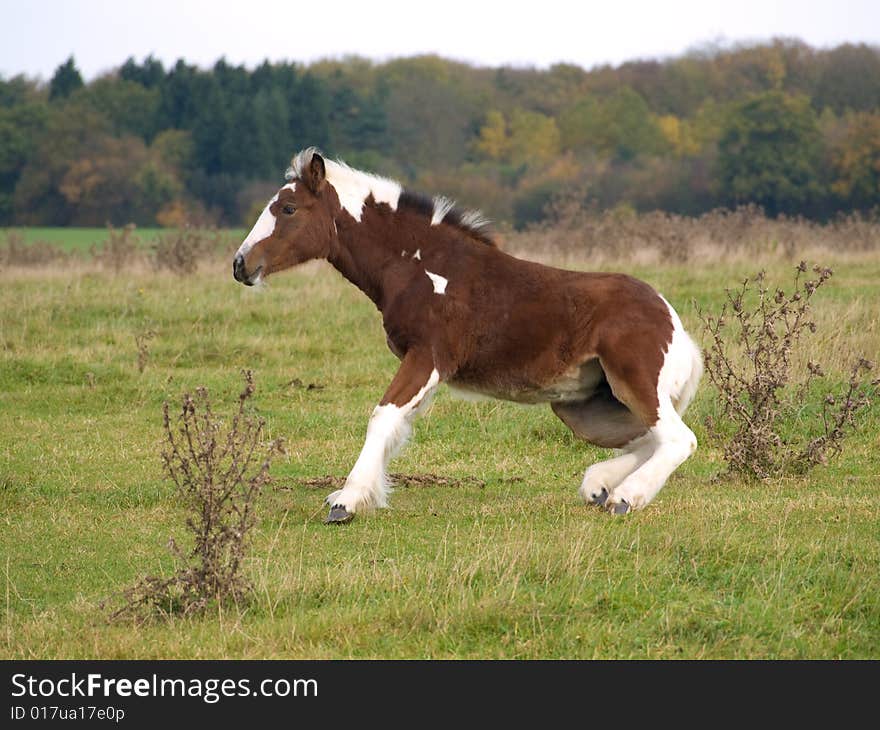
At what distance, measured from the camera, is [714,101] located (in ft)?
249

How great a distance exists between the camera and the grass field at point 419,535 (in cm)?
597

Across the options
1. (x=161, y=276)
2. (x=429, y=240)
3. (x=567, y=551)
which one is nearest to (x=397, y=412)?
(x=429, y=240)

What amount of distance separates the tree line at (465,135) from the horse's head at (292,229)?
40219 mm

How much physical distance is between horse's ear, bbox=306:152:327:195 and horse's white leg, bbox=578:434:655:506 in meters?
2.69

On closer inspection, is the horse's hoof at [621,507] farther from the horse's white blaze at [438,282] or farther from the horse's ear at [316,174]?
the horse's ear at [316,174]

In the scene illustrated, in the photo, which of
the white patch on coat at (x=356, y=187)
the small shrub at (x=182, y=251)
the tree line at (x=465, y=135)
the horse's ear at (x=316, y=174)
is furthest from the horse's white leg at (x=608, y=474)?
the tree line at (x=465, y=135)

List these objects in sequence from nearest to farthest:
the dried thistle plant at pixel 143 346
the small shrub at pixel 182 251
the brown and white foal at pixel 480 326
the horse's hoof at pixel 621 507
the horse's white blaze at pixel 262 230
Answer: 1. the horse's hoof at pixel 621 507
2. the brown and white foal at pixel 480 326
3. the horse's white blaze at pixel 262 230
4. the dried thistle plant at pixel 143 346
5. the small shrub at pixel 182 251

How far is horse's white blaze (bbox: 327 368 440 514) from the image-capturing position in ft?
27.4

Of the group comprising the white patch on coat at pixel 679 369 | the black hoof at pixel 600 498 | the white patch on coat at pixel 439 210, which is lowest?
the black hoof at pixel 600 498

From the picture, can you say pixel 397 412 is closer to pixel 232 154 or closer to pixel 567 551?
pixel 567 551

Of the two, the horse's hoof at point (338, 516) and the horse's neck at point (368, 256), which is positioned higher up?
the horse's neck at point (368, 256)

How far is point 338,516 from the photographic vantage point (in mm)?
8305
